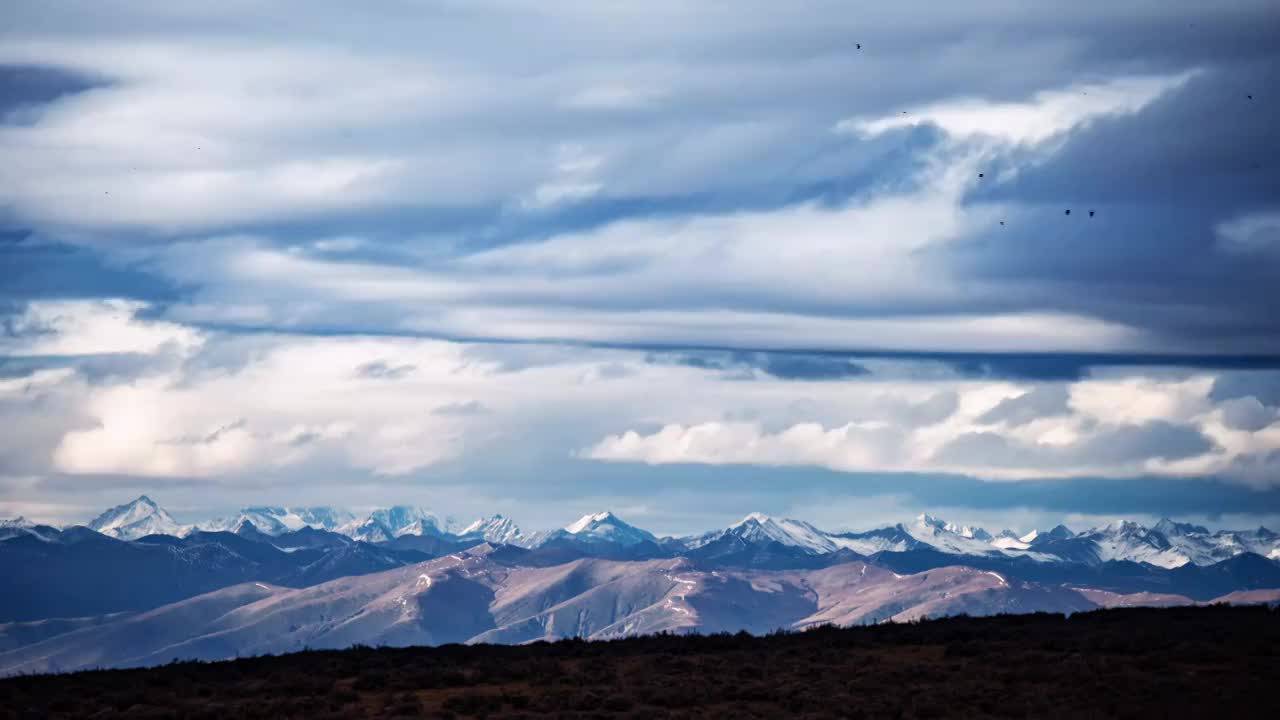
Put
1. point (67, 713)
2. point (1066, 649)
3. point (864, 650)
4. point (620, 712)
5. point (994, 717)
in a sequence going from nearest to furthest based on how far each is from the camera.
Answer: point (994, 717)
point (620, 712)
point (67, 713)
point (1066, 649)
point (864, 650)

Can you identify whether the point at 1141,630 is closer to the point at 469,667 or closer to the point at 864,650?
the point at 864,650

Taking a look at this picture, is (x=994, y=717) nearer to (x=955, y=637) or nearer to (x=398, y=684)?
(x=955, y=637)

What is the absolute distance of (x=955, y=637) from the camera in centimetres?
8419

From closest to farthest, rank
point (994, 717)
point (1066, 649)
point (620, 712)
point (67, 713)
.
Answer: point (994, 717)
point (620, 712)
point (67, 713)
point (1066, 649)

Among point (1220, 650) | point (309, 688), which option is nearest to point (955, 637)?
point (1220, 650)

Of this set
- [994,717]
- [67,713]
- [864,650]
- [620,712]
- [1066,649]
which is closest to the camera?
[994,717]

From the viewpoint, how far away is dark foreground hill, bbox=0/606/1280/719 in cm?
6569

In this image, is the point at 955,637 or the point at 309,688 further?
the point at 955,637

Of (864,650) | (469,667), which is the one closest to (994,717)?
(864,650)

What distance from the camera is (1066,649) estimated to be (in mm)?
77312

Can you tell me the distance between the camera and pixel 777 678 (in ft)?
241

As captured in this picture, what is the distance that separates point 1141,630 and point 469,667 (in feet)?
121

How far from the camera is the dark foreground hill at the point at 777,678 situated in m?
65.7

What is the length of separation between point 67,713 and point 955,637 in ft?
155
